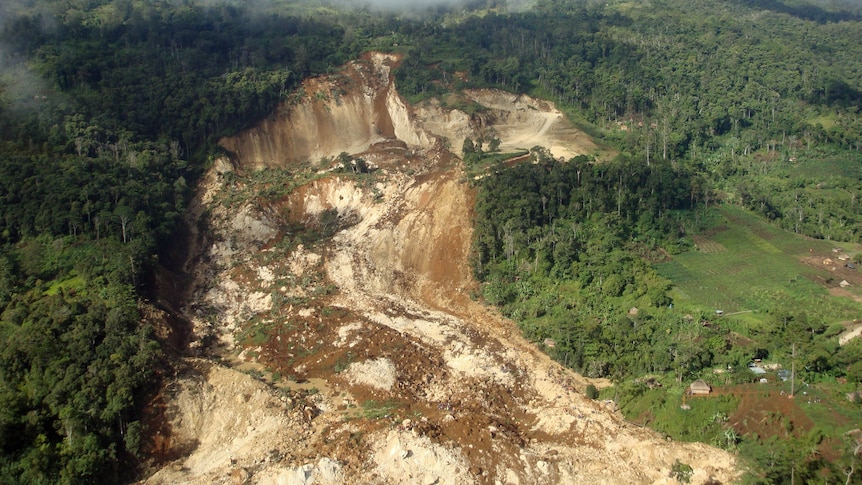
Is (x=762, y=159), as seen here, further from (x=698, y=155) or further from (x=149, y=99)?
(x=149, y=99)

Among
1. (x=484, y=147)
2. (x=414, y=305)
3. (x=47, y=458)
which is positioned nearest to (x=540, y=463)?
(x=414, y=305)

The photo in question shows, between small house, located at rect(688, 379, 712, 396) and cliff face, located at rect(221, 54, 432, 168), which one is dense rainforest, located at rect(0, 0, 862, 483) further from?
cliff face, located at rect(221, 54, 432, 168)

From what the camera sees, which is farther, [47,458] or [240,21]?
[240,21]

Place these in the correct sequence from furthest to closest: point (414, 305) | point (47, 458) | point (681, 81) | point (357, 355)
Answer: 1. point (681, 81)
2. point (414, 305)
3. point (357, 355)
4. point (47, 458)

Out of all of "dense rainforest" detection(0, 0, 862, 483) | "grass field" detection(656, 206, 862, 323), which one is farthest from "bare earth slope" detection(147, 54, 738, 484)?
"grass field" detection(656, 206, 862, 323)

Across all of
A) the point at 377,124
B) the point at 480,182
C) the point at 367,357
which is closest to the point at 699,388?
the point at 367,357

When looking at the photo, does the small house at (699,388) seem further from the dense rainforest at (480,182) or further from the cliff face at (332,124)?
the cliff face at (332,124)

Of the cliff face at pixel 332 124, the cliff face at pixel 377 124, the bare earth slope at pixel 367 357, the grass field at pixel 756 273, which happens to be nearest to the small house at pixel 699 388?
the bare earth slope at pixel 367 357
